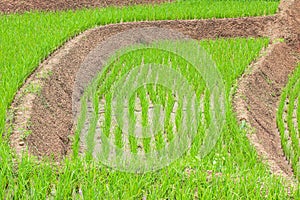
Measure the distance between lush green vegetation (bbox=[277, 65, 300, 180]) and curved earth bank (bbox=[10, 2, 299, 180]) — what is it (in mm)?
136

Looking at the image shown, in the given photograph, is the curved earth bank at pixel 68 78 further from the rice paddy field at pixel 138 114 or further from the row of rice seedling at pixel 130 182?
the row of rice seedling at pixel 130 182

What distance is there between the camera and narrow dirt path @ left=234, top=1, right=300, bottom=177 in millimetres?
5434

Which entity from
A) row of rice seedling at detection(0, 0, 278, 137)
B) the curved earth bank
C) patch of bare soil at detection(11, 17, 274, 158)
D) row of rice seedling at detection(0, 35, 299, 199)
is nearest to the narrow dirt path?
the curved earth bank

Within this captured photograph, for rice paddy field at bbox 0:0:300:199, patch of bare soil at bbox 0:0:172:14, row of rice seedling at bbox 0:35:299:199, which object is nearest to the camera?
row of rice seedling at bbox 0:35:299:199

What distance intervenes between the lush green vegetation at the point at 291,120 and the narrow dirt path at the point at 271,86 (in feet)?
0.32

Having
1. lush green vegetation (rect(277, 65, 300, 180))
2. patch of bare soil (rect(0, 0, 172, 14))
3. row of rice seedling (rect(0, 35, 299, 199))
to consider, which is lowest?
row of rice seedling (rect(0, 35, 299, 199))

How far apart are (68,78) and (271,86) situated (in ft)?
9.70

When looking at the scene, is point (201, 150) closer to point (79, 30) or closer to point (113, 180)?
point (113, 180)

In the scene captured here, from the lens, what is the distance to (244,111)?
5.89m

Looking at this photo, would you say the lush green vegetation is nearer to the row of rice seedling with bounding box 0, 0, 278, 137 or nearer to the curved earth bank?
the curved earth bank

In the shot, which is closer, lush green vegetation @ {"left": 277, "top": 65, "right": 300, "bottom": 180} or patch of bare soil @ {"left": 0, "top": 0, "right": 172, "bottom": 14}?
lush green vegetation @ {"left": 277, "top": 65, "right": 300, "bottom": 180}

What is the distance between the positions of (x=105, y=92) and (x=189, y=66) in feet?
4.64

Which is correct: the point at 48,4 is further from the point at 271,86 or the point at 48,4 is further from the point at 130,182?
the point at 130,182

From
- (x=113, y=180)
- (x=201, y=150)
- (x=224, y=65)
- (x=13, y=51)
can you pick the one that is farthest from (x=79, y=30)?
(x=113, y=180)
